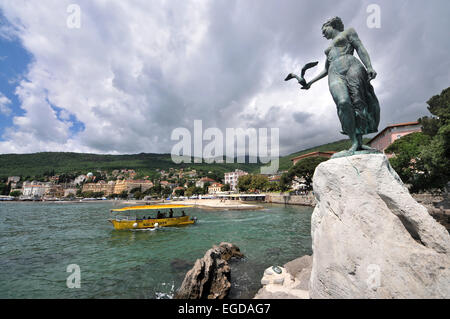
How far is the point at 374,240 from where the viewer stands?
330 centimetres

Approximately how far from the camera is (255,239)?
14352 millimetres

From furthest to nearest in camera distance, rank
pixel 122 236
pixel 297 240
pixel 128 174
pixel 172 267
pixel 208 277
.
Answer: pixel 128 174
pixel 122 236
pixel 297 240
pixel 172 267
pixel 208 277

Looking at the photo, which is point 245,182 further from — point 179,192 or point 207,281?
point 207,281

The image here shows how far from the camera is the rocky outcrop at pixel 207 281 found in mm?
6285

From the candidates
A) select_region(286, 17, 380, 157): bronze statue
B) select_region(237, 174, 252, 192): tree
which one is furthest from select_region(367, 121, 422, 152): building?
select_region(286, 17, 380, 157): bronze statue

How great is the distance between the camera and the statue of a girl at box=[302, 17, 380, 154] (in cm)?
415

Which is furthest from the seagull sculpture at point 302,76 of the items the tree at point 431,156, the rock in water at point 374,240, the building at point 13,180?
the building at point 13,180

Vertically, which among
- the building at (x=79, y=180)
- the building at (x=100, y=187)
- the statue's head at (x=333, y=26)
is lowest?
the building at (x=100, y=187)

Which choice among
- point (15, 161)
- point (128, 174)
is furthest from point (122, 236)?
point (15, 161)

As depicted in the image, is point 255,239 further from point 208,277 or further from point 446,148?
point 446,148

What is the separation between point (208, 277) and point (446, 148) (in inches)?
769

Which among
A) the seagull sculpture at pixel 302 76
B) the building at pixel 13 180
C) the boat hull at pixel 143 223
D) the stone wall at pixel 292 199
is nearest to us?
the seagull sculpture at pixel 302 76
